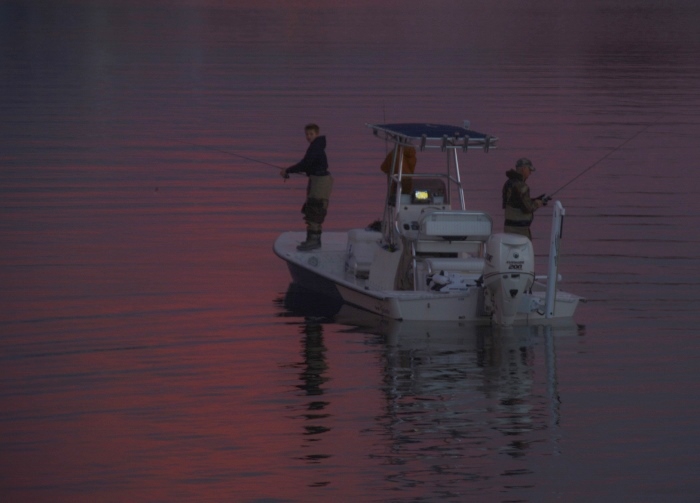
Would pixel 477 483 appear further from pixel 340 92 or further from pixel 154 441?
pixel 340 92

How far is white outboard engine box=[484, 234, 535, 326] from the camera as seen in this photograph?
1694 centimetres

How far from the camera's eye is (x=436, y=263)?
59.7 feet

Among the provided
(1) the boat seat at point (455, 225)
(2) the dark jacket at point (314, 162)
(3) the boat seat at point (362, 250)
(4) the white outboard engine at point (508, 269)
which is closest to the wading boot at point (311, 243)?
(2) the dark jacket at point (314, 162)

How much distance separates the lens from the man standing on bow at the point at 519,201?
18.6 m

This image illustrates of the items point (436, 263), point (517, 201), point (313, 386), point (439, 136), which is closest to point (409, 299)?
point (436, 263)

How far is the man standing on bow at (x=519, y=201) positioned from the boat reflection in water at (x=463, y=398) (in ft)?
4.23

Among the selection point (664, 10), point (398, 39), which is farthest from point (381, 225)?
point (664, 10)

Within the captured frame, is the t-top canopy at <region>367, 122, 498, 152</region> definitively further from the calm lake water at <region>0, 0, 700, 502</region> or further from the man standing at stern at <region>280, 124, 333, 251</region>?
the calm lake water at <region>0, 0, 700, 502</region>

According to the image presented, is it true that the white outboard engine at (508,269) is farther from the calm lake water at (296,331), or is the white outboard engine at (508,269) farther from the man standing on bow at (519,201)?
the man standing on bow at (519,201)

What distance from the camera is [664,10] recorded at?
133 meters

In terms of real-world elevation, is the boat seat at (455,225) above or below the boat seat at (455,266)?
above

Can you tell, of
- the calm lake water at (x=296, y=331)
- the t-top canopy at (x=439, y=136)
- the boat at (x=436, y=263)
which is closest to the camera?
the calm lake water at (x=296, y=331)

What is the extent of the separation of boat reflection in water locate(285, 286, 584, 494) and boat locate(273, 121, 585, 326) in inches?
9.5

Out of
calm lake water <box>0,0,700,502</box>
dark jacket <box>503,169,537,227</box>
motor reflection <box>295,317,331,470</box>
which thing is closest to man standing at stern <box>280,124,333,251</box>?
calm lake water <box>0,0,700,502</box>
